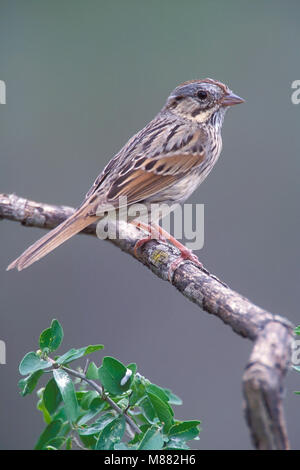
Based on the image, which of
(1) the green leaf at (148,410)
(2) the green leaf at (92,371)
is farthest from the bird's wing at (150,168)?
(1) the green leaf at (148,410)

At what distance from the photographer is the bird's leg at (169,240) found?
10.0ft

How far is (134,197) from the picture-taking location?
3.33 metres

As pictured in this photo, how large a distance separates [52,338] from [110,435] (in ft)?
1.30

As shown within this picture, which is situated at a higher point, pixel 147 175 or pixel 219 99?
pixel 219 99

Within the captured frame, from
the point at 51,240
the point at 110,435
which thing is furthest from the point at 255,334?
the point at 51,240

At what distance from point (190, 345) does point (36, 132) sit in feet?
8.90

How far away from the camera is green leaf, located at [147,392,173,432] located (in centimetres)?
191

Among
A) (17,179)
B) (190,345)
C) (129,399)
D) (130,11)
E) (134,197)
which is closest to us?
(129,399)

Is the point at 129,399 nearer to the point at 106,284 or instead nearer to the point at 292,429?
the point at 292,429

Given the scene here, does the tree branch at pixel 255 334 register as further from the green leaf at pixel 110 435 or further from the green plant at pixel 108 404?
the green leaf at pixel 110 435

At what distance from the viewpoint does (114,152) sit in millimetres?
6008

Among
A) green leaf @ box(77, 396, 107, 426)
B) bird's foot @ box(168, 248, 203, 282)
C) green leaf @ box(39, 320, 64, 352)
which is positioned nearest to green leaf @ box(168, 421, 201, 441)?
green leaf @ box(77, 396, 107, 426)

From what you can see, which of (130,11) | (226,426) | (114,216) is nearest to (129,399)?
(114,216)

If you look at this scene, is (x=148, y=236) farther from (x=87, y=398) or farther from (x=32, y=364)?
(x=32, y=364)
